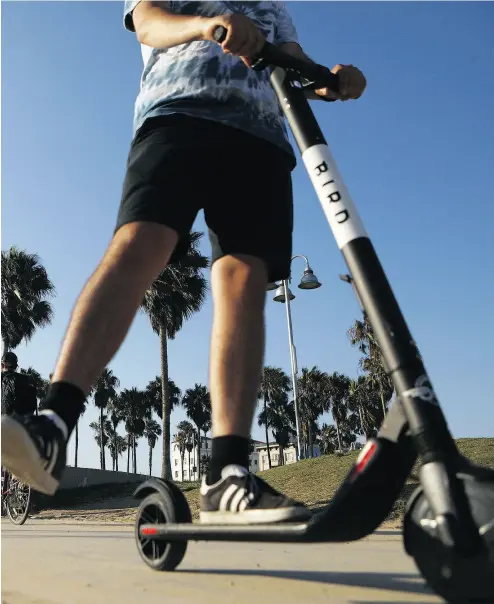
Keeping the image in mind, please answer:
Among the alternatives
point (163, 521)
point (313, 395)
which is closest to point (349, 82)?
point (163, 521)

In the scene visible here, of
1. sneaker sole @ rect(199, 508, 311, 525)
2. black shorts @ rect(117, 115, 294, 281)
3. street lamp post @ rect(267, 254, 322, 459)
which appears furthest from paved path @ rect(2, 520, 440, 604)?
street lamp post @ rect(267, 254, 322, 459)

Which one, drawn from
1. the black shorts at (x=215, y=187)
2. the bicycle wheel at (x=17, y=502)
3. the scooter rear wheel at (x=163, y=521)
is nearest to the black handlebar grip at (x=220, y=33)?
the black shorts at (x=215, y=187)

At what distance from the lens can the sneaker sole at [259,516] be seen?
123cm

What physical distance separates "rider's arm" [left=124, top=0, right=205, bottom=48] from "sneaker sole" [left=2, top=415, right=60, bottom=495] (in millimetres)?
1158

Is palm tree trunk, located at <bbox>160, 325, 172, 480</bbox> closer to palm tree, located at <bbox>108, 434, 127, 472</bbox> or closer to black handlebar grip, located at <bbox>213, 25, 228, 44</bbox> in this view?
black handlebar grip, located at <bbox>213, 25, 228, 44</bbox>

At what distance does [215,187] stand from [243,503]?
103cm

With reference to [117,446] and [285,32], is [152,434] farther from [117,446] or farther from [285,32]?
[285,32]

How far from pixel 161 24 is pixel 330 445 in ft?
224

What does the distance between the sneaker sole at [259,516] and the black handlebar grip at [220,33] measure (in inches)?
48.0

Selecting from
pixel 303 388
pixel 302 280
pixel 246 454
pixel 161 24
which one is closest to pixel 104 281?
pixel 246 454

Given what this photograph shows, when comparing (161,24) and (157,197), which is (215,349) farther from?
(161,24)

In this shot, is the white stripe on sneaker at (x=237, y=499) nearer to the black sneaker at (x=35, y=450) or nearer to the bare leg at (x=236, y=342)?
the bare leg at (x=236, y=342)

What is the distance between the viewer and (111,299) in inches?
61.4

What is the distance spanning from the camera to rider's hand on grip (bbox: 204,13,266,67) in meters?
1.40
